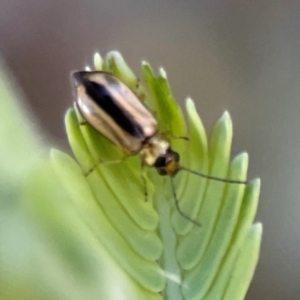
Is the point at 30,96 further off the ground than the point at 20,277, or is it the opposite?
the point at 30,96

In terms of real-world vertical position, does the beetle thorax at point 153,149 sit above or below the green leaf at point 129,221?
above

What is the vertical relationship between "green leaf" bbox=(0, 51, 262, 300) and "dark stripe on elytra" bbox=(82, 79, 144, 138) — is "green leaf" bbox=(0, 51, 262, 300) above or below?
below

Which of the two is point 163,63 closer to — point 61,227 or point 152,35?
point 152,35

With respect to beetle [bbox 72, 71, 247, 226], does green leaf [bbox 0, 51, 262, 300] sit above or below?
below

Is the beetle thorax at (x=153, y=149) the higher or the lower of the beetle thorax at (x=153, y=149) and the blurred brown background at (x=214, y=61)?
the lower

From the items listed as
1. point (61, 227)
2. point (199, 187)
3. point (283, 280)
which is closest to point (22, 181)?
point (61, 227)

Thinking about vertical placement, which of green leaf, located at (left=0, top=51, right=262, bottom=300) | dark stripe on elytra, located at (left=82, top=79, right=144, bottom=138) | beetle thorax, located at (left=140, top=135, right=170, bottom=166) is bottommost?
green leaf, located at (left=0, top=51, right=262, bottom=300)

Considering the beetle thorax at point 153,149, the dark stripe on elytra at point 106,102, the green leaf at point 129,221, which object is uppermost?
the dark stripe on elytra at point 106,102

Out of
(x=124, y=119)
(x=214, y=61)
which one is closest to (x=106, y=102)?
(x=124, y=119)
